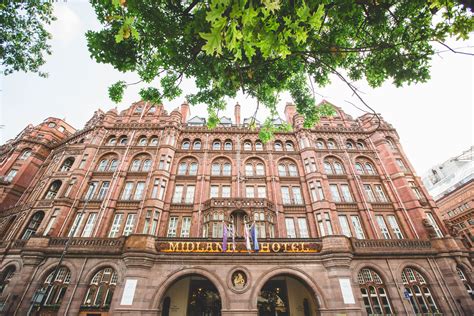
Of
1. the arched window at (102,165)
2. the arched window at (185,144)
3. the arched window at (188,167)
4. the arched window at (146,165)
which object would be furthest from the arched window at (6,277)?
the arched window at (185,144)

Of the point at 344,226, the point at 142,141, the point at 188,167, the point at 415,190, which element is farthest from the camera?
the point at 142,141

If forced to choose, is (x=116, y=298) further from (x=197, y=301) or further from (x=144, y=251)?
(x=197, y=301)

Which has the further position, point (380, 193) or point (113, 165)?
point (113, 165)

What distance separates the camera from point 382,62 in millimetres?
7961

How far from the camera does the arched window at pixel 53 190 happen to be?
2116 centimetres

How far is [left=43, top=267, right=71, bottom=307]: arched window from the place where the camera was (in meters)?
15.0

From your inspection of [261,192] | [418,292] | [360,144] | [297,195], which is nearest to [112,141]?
[261,192]

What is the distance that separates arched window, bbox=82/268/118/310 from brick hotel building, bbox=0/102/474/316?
72 mm

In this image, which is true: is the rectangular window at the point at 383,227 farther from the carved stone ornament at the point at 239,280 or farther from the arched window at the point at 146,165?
the arched window at the point at 146,165

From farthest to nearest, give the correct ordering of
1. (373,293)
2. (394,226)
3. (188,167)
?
(188,167) → (394,226) → (373,293)

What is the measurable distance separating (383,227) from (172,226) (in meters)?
19.6

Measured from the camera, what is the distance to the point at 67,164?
23.7m

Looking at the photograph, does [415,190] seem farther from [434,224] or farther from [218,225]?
[218,225]

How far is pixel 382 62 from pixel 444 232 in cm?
1988
